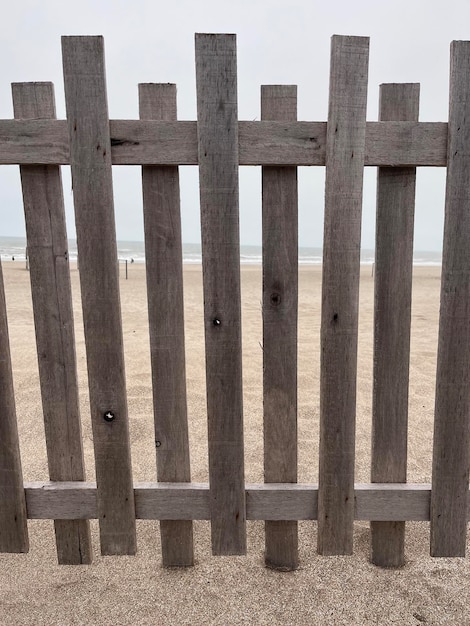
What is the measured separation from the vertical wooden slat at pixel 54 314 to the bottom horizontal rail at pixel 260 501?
9 centimetres

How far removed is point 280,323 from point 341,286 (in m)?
0.28

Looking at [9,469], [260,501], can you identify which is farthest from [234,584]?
[9,469]

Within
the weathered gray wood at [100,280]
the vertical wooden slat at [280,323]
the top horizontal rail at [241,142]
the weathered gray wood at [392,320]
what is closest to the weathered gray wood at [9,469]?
the weathered gray wood at [100,280]

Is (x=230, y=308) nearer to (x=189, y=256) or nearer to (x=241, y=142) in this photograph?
(x=241, y=142)

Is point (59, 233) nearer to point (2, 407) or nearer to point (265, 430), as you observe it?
point (2, 407)

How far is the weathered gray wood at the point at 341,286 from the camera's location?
5.79 ft

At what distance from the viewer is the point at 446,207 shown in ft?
6.17

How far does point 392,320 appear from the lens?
6.39 feet

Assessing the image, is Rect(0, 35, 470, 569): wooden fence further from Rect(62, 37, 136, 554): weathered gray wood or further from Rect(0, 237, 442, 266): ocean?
Rect(0, 237, 442, 266): ocean

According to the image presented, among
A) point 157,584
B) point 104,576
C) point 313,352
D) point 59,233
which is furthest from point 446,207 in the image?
point 313,352

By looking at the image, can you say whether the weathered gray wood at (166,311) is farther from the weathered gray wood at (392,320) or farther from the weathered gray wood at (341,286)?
the weathered gray wood at (392,320)

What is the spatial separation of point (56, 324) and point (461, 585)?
1.97 m

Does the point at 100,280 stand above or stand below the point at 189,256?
above

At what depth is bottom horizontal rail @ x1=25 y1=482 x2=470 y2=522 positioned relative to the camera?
6.68ft
